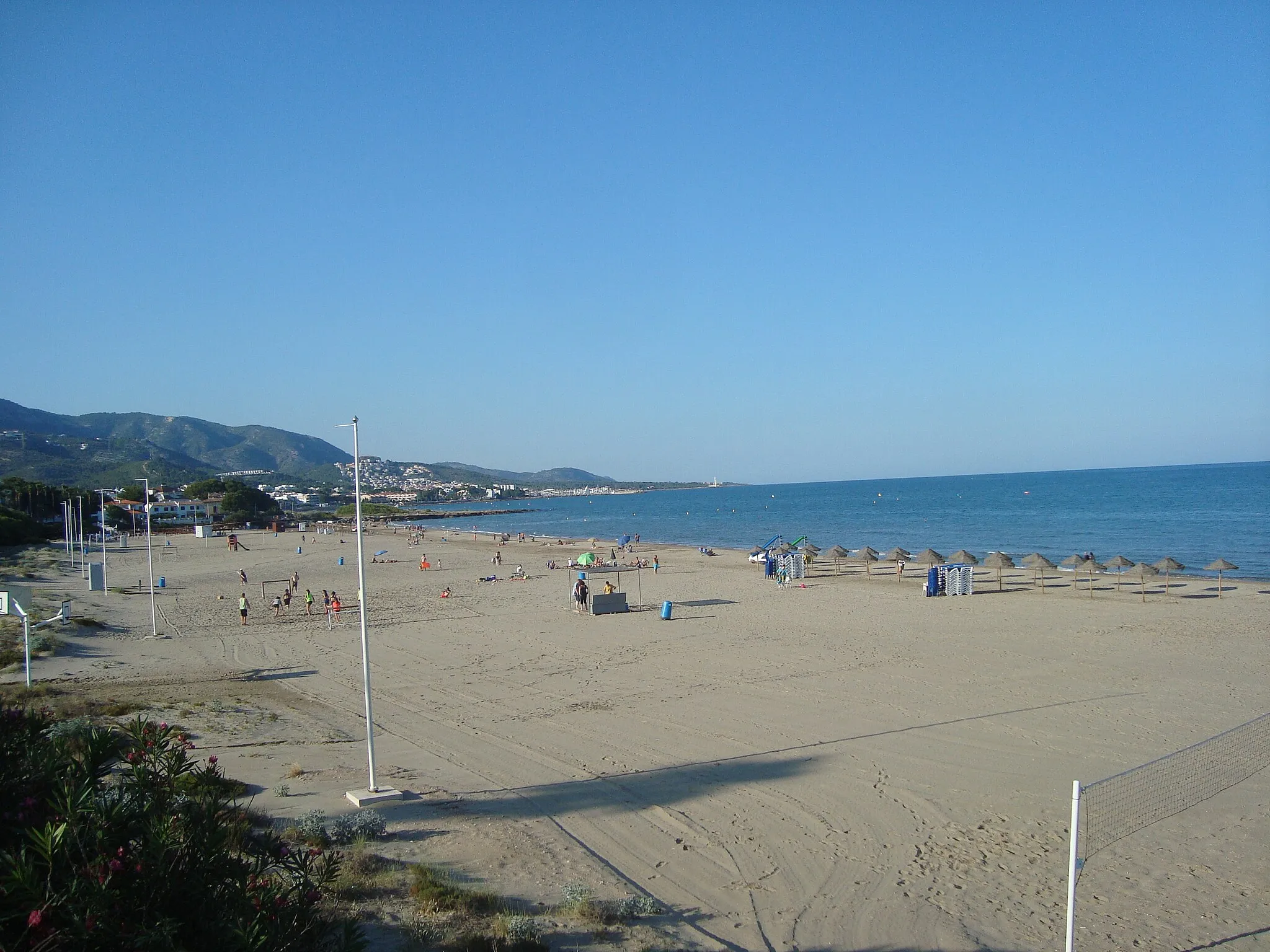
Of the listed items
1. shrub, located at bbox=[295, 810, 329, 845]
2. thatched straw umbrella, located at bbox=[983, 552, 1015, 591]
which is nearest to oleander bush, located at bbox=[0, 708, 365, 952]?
shrub, located at bbox=[295, 810, 329, 845]

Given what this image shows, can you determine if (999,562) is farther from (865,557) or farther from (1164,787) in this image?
(1164,787)

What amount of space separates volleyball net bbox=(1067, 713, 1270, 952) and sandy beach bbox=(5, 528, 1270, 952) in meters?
0.17

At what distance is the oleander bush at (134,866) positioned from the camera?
3.17m

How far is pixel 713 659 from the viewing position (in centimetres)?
1736

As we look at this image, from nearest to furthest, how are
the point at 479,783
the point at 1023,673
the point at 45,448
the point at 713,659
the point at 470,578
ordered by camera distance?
1. the point at 479,783
2. the point at 1023,673
3. the point at 713,659
4. the point at 470,578
5. the point at 45,448

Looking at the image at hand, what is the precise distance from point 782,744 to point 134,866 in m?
9.09

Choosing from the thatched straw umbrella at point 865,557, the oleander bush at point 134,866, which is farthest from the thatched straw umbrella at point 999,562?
the oleander bush at point 134,866

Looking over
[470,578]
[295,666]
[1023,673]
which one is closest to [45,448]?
[470,578]

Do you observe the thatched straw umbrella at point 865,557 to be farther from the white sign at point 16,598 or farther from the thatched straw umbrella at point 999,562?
the white sign at point 16,598

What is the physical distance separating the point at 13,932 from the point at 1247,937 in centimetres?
793

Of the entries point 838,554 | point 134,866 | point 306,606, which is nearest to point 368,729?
point 134,866

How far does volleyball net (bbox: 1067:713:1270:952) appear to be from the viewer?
8086mm

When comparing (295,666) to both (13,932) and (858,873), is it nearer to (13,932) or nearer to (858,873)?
(858,873)

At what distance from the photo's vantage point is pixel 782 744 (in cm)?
1130
